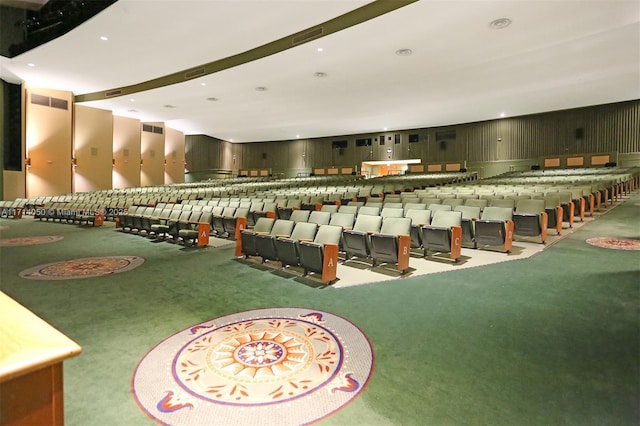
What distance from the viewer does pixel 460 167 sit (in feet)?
53.8

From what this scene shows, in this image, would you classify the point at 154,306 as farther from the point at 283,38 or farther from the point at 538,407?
the point at 283,38

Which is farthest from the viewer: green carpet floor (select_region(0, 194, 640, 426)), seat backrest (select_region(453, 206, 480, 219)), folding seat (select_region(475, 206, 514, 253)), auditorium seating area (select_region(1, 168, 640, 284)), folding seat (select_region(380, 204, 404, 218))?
folding seat (select_region(380, 204, 404, 218))

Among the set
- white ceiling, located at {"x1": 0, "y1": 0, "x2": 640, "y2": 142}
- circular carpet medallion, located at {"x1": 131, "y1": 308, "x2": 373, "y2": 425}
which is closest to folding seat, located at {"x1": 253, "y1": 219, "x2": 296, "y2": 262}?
circular carpet medallion, located at {"x1": 131, "y1": 308, "x2": 373, "y2": 425}

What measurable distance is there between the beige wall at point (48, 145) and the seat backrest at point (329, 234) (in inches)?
503

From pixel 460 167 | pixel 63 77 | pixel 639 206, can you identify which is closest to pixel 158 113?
pixel 63 77

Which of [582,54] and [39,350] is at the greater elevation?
[582,54]

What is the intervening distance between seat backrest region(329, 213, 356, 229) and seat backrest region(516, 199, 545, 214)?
99.5 inches

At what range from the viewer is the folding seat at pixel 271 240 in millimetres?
4001

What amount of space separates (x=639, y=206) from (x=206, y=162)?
2003 centimetres

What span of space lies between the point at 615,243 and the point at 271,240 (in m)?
4.36

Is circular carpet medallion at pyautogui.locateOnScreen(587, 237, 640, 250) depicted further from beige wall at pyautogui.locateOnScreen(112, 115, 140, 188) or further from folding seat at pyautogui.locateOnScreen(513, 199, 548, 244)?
beige wall at pyautogui.locateOnScreen(112, 115, 140, 188)

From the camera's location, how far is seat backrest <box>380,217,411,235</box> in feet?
13.1

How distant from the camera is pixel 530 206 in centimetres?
502

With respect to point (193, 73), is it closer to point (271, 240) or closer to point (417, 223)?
point (271, 240)
